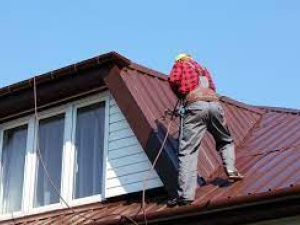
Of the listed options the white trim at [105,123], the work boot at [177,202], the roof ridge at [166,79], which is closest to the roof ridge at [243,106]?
the roof ridge at [166,79]

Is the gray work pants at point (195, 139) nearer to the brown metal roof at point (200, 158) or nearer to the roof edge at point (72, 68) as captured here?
the brown metal roof at point (200, 158)

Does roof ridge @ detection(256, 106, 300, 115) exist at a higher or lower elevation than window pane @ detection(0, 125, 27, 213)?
higher

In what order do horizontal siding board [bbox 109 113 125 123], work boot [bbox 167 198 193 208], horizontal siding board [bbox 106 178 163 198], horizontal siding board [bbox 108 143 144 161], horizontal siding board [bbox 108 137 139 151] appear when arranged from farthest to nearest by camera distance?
horizontal siding board [bbox 109 113 125 123]
horizontal siding board [bbox 108 137 139 151]
horizontal siding board [bbox 108 143 144 161]
horizontal siding board [bbox 106 178 163 198]
work boot [bbox 167 198 193 208]

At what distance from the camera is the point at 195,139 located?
9.05m

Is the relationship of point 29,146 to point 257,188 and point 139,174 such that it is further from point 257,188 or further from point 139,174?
point 257,188

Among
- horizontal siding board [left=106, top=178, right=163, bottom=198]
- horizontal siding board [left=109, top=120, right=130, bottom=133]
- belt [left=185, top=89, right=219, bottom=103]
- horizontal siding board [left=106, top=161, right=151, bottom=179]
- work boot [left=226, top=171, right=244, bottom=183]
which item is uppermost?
horizontal siding board [left=109, top=120, right=130, bottom=133]

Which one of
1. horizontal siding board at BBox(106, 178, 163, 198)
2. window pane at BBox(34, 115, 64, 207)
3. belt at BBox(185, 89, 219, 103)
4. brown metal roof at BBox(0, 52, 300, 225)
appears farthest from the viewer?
window pane at BBox(34, 115, 64, 207)

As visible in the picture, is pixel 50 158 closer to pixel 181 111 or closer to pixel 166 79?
pixel 166 79

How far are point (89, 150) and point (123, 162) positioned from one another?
0.86m

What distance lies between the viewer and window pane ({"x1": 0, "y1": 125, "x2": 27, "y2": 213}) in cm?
1163

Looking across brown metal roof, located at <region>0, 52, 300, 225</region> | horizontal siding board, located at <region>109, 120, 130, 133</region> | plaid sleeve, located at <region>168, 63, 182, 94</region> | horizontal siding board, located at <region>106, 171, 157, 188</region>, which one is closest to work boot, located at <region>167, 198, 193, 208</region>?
brown metal roof, located at <region>0, 52, 300, 225</region>

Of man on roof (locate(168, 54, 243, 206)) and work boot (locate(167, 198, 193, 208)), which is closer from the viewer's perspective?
work boot (locate(167, 198, 193, 208))

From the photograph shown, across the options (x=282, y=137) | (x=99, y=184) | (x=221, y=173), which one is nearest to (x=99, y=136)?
(x=99, y=184)

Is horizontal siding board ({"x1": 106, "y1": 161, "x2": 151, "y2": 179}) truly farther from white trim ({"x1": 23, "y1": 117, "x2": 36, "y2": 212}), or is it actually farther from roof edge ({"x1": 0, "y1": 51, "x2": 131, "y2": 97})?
white trim ({"x1": 23, "y1": 117, "x2": 36, "y2": 212})
